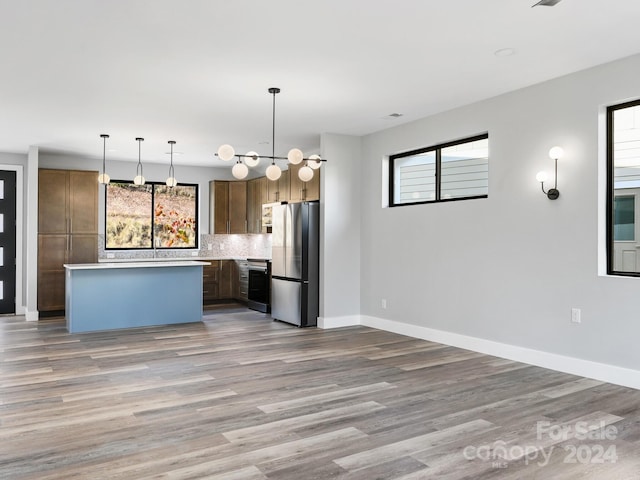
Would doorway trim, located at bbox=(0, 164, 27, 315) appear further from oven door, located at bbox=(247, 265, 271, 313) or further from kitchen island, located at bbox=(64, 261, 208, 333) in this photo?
oven door, located at bbox=(247, 265, 271, 313)

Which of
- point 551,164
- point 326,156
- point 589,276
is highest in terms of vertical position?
point 326,156

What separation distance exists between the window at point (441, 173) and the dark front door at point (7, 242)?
6.10 metres

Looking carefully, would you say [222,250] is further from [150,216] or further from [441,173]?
[441,173]

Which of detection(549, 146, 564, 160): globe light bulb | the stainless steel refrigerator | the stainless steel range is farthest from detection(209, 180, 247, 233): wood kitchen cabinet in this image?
detection(549, 146, 564, 160): globe light bulb

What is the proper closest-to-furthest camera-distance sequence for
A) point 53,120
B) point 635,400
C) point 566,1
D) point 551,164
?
point 566,1, point 635,400, point 551,164, point 53,120

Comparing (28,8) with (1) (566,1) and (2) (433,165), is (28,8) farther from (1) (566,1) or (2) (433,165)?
(2) (433,165)

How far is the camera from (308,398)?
3.85m

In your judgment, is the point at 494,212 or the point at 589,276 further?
the point at 494,212

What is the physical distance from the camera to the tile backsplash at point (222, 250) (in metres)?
9.48

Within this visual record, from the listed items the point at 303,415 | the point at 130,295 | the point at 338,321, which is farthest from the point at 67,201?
the point at 303,415

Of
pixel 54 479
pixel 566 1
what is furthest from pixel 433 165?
pixel 54 479

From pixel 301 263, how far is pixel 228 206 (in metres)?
3.38

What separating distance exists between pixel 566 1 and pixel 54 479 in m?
3.96

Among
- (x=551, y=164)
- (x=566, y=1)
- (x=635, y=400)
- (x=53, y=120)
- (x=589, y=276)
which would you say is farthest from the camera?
(x=53, y=120)
